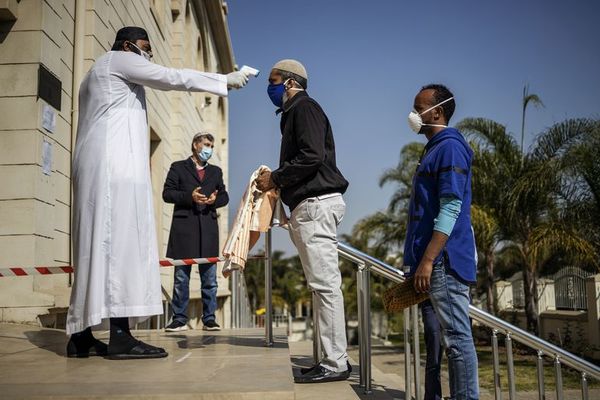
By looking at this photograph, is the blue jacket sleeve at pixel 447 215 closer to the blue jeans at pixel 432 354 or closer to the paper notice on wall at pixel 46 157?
the blue jeans at pixel 432 354

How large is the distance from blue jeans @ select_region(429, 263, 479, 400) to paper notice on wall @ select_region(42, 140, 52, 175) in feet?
15.0

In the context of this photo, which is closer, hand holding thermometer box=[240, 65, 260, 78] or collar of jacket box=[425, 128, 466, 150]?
collar of jacket box=[425, 128, 466, 150]

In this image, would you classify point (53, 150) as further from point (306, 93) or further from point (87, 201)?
point (306, 93)

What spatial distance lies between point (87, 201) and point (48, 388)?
4.59 ft

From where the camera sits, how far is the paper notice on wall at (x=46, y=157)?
21.9 feet

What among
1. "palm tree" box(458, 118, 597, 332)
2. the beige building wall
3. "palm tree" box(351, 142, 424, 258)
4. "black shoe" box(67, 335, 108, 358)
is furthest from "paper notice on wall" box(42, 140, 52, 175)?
"palm tree" box(351, 142, 424, 258)

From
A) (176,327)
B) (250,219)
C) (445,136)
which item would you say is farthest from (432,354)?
(176,327)

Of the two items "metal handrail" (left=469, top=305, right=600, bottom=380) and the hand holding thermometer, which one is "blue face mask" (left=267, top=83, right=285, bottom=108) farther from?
"metal handrail" (left=469, top=305, right=600, bottom=380)

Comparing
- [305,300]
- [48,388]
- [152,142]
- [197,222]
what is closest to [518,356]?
[152,142]

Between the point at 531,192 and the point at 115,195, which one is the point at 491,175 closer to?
the point at 531,192

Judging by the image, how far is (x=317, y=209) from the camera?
438 centimetres

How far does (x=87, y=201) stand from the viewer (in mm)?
4270

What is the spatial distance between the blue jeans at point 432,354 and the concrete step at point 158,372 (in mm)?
947

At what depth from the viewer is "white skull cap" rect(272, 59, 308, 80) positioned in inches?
186
